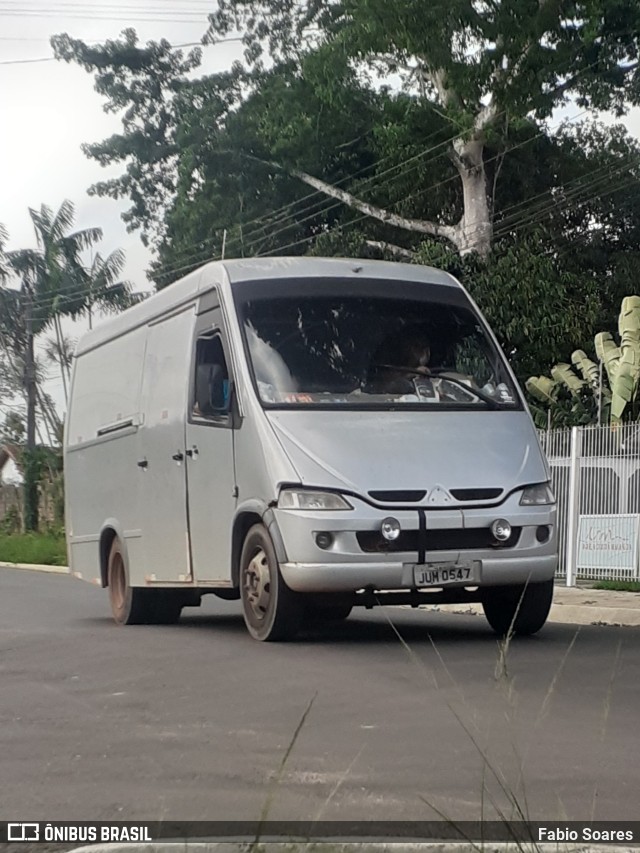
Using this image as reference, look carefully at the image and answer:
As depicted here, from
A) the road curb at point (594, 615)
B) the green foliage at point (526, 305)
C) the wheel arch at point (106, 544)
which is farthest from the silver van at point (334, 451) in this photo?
the green foliage at point (526, 305)

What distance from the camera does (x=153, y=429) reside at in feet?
43.6

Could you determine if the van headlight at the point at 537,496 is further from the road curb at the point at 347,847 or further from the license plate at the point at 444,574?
the road curb at the point at 347,847

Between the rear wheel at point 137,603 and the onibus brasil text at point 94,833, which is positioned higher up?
the onibus brasil text at point 94,833

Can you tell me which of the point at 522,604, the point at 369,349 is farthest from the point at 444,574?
the point at 369,349

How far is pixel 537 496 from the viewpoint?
428 inches

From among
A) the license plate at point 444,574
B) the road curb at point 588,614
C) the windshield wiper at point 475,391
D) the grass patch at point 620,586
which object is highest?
the windshield wiper at point 475,391

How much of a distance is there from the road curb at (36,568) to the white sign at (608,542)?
1353 cm

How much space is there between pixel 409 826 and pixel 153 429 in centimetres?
858

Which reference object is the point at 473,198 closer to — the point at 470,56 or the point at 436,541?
the point at 470,56

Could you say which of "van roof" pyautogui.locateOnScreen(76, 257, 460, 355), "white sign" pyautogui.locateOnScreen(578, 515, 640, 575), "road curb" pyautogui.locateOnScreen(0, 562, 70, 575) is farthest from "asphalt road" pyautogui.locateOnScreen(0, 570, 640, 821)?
"road curb" pyautogui.locateOnScreen(0, 562, 70, 575)

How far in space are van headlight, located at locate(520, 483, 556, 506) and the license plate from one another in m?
0.61

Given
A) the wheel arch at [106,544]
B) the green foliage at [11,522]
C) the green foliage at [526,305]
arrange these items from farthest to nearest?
the green foliage at [11,522] → the green foliage at [526,305] → the wheel arch at [106,544]

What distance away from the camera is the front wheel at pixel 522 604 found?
11.2m

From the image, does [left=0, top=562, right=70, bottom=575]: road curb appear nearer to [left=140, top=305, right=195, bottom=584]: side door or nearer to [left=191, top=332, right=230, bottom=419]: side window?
[left=140, top=305, right=195, bottom=584]: side door
